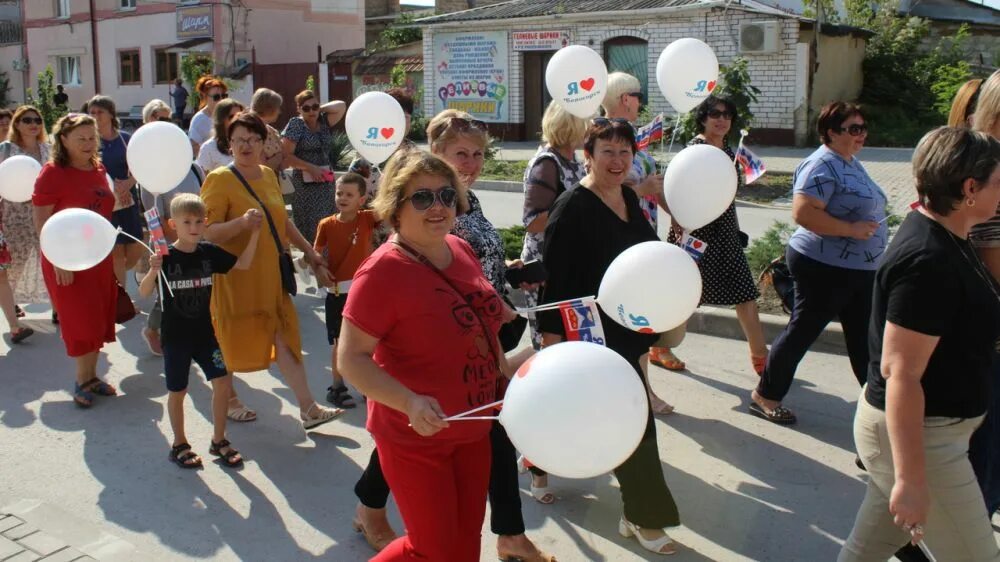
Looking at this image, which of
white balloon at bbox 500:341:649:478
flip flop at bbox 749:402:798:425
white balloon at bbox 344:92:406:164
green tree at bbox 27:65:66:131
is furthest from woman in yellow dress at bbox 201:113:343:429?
green tree at bbox 27:65:66:131

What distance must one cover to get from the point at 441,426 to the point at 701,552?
176cm

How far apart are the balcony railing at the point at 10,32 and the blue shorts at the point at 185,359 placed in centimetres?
4480

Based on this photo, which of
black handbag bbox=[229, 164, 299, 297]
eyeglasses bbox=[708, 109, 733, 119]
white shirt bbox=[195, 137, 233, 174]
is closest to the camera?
black handbag bbox=[229, 164, 299, 297]

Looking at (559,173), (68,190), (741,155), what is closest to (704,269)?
(741,155)

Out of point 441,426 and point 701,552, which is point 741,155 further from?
point 441,426

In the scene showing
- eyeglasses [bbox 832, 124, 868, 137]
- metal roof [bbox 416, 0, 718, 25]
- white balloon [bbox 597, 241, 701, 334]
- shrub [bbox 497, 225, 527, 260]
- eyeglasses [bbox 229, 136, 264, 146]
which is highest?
metal roof [bbox 416, 0, 718, 25]

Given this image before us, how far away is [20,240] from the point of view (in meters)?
7.77

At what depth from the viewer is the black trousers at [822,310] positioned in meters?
5.18

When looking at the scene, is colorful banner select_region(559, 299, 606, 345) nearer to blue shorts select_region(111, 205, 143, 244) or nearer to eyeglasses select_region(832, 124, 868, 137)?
eyeglasses select_region(832, 124, 868, 137)

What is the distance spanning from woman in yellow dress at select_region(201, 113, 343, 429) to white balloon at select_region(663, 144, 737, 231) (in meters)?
2.15

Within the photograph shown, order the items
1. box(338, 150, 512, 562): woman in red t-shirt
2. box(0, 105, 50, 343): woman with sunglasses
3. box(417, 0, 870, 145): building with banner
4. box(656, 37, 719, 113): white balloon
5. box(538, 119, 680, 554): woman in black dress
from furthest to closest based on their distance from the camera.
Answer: box(417, 0, 870, 145): building with banner
box(0, 105, 50, 343): woman with sunglasses
box(656, 37, 719, 113): white balloon
box(538, 119, 680, 554): woman in black dress
box(338, 150, 512, 562): woman in red t-shirt

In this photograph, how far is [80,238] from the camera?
5207mm

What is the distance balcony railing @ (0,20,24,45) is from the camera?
44156mm

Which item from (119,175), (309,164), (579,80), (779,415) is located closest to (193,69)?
(119,175)
